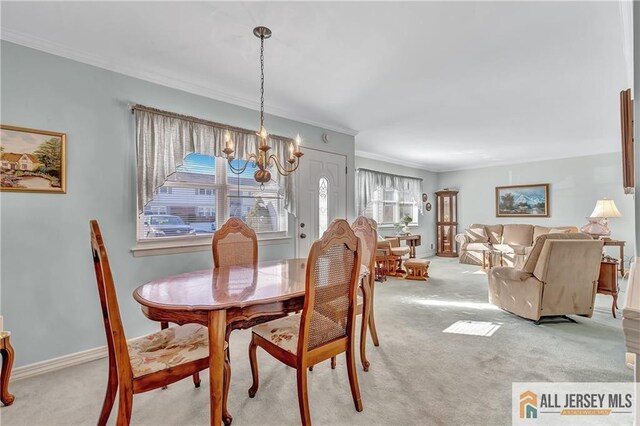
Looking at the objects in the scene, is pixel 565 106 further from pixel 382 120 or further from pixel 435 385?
pixel 435 385

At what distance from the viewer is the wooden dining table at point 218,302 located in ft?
4.90

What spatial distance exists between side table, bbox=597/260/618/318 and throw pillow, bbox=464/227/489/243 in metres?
3.80

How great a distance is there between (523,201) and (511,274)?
484cm

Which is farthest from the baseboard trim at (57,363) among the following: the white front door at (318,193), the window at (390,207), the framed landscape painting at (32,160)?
the window at (390,207)

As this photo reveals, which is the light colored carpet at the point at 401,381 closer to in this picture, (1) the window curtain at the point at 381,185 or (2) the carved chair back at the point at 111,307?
(2) the carved chair back at the point at 111,307

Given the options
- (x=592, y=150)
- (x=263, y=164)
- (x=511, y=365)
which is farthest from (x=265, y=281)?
(x=592, y=150)

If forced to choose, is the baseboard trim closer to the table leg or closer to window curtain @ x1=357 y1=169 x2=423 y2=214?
the table leg

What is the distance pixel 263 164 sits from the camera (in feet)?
7.47

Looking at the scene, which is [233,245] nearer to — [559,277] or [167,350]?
[167,350]

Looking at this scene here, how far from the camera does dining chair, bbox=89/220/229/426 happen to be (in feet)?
4.45

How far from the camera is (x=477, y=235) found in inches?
291

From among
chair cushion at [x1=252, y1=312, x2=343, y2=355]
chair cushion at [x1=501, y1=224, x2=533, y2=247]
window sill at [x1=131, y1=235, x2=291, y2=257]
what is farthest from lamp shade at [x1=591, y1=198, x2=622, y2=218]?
window sill at [x1=131, y1=235, x2=291, y2=257]

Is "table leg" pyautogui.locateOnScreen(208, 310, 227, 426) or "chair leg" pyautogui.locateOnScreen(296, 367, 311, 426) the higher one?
"table leg" pyautogui.locateOnScreen(208, 310, 227, 426)

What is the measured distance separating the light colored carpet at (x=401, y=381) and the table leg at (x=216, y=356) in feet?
1.25
